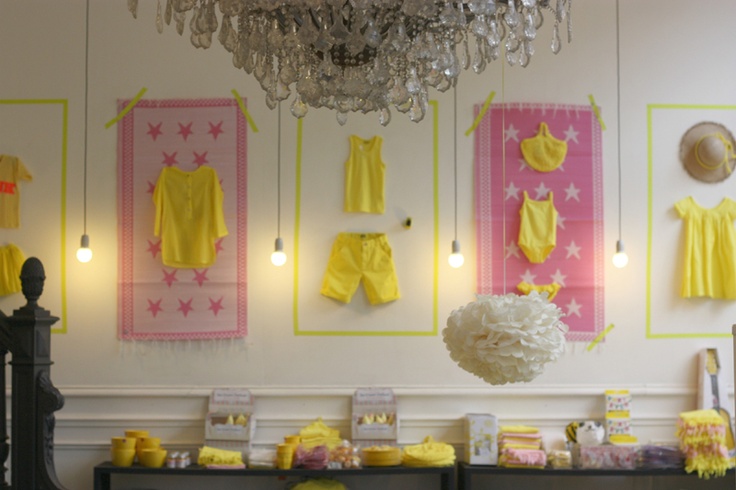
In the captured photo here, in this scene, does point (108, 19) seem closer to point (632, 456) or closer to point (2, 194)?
point (2, 194)

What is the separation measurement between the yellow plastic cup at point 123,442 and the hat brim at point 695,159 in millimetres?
3673

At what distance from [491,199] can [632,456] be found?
1699 mm

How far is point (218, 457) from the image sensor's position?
5781 millimetres

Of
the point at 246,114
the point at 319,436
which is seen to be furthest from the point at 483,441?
the point at 246,114

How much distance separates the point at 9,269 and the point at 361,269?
2084 millimetres

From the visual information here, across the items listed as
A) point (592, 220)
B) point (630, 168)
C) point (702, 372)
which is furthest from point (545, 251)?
point (702, 372)

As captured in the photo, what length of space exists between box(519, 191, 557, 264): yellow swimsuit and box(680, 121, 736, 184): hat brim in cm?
89

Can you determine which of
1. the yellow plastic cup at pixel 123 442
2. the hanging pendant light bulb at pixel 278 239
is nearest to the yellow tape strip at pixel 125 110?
the hanging pendant light bulb at pixel 278 239

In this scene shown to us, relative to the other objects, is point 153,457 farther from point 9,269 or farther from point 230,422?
point 9,269

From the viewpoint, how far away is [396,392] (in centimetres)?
607

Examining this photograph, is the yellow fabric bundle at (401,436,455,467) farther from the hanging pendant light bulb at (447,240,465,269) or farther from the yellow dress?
the yellow dress

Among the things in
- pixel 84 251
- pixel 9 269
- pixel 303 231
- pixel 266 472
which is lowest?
pixel 266 472

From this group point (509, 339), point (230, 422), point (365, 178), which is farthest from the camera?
point (365, 178)

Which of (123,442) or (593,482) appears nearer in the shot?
(123,442)
